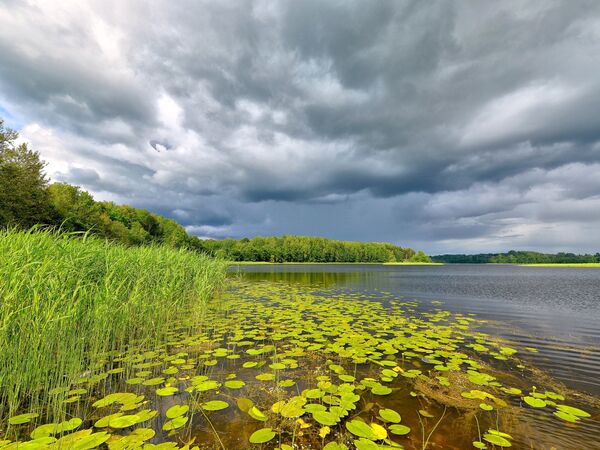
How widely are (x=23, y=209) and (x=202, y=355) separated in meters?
36.9

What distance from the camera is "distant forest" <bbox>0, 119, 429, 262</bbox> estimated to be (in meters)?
27.6

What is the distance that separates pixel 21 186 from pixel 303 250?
4130 inches

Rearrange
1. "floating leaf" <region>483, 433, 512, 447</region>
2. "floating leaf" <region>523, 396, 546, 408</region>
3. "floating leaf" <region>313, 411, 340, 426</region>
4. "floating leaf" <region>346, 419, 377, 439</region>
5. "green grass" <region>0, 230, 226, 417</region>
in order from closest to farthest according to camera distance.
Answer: "floating leaf" <region>346, 419, 377, 439</region>, "floating leaf" <region>483, 433, 512, 447</region>, "floating leaf" <region>313, 411, 340, 426</region>, "green grass" <region>0, 230, 226, 417</region>, "floating leaf" <region>523, 396, 546, 408</region>

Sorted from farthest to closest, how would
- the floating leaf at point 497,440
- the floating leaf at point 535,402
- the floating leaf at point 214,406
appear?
the floating leaf at point 535,402 < the floating leaf at point 214,406 < the floating leaf at point 497,440

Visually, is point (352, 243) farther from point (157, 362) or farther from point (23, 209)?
point (157, 362)

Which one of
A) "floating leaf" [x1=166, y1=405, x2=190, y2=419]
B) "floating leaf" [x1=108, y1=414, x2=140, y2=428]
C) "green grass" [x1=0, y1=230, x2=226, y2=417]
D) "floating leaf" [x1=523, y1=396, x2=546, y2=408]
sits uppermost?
"green grass" [x1=0, y1=230, x2=226, y2=417]

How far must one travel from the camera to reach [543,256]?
14688 cm

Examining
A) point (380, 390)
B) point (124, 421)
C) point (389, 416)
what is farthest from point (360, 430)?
point (124, 421)

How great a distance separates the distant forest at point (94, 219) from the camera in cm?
2756

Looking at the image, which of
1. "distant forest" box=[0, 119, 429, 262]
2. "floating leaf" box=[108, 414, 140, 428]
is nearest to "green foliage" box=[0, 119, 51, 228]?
"distant forest" box=[0, 119, 429, 262]

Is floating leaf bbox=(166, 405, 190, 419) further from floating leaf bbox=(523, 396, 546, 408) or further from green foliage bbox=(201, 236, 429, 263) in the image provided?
green foliage bbox=(201, 236, 429, 263)

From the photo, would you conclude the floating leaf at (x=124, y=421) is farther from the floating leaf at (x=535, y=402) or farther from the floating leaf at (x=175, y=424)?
the floating leaf at (x=535, y=402)

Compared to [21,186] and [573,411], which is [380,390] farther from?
[21,186]

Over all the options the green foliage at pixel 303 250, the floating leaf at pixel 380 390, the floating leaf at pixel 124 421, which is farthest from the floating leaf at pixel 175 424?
the green foliage at pixel 303 250
